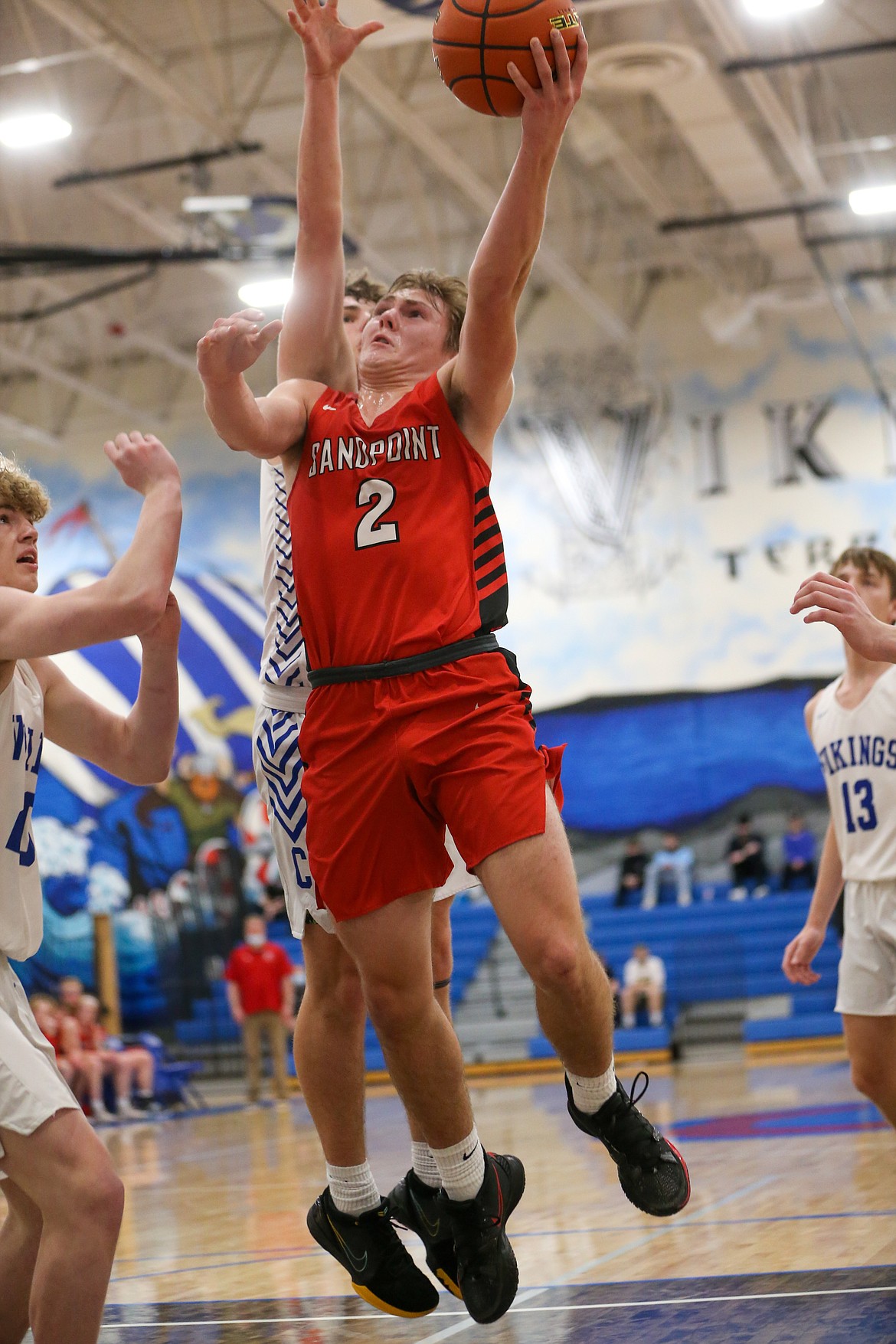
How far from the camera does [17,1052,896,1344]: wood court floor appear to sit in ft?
14.6

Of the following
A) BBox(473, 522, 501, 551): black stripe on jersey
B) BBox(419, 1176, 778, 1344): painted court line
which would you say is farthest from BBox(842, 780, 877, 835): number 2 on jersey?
BBox(473, 522, 501, 551): black stripe on jersey

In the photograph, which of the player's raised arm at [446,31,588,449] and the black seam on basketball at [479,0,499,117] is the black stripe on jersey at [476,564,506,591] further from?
the black seam on basketball at [479,0,499,117]

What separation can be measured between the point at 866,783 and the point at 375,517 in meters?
2.91

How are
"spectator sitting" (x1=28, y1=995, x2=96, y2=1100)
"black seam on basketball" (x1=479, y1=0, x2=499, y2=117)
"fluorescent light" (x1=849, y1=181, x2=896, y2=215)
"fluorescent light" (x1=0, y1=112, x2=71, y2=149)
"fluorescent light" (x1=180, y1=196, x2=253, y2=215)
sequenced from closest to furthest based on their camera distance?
"black seam on basketball" (x1=479, y1=0, x2=499, y2=117) → "fluorescent light" (x1=0, y1=112, x2=71, y2=149) → "fluorescent light" (x1=180, y1=196, x2=253, y2=215) → "fluorescent light" (x1=849, y1=181, x2=896, y2=215) → "spectator sitting" (x1=28, y1=995, x2=96, y2=1100)

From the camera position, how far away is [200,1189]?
9.20m

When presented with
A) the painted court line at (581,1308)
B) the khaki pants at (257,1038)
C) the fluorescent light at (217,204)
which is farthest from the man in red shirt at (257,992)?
the painted court line at (581,1308)

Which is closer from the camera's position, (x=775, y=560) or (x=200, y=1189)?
(x=200, y=1189)

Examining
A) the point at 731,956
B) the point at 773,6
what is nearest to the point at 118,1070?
the point at 731,956

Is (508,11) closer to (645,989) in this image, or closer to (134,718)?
(134,718)

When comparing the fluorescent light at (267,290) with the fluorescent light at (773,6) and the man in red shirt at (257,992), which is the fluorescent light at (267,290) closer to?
the fluorescent light at (773,6)

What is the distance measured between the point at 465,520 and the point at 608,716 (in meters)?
17.0

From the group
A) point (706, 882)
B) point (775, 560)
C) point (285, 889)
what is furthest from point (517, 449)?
point (285, 889)

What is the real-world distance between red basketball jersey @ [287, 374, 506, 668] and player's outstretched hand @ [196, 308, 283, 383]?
1.08ft

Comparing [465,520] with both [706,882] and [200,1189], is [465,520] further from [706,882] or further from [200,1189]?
[706,882]
